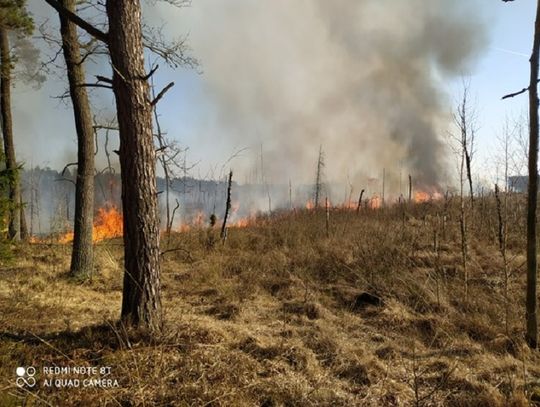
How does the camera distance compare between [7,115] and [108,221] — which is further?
[108,221]

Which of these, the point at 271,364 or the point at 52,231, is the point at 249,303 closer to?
the point at 271,364

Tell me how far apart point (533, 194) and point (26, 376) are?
7069 millimetres

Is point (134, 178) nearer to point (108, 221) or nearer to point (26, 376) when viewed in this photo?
point (26, 376)

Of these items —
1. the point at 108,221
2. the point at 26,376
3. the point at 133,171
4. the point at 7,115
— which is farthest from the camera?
the point at 108,221

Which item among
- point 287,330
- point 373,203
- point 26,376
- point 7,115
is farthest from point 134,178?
point 373,203

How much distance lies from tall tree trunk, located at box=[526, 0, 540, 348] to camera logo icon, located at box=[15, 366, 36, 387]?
680 centimetres

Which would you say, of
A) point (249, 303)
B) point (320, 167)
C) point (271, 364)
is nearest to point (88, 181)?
point (249, 303)

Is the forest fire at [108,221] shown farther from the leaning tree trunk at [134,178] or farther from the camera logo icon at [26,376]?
the camera logo icon at [26,376]

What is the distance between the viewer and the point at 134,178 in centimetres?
442

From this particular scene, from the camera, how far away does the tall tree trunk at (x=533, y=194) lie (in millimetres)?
5910

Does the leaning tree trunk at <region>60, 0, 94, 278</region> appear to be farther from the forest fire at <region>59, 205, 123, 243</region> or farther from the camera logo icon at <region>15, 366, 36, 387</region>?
the forest fire at <region>59, 205, 123, 243</region>

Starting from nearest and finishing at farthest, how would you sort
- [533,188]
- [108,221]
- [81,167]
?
[533,188]
[81,167]
[108,221]

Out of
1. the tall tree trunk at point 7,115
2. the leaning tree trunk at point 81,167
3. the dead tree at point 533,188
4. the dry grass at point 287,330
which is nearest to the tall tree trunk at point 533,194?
the dead tree at point 533,188

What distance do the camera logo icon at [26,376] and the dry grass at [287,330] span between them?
0.25 feet
